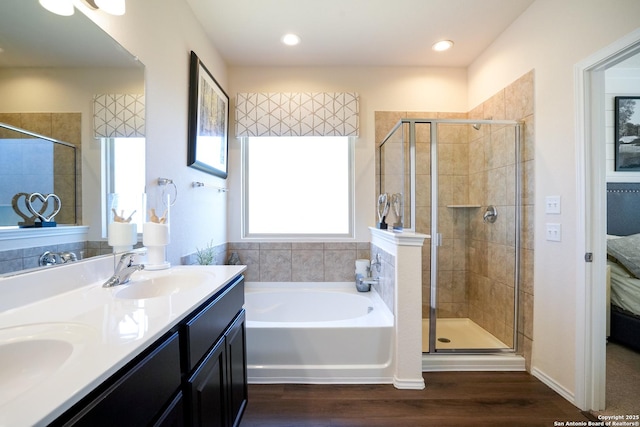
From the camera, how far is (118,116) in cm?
130

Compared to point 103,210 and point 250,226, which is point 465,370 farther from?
point 103,210

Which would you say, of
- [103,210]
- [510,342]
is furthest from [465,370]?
[103,210]

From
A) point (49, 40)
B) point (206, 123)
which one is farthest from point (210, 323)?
point (206, 123)

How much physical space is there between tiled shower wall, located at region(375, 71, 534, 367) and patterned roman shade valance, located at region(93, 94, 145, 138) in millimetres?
1959

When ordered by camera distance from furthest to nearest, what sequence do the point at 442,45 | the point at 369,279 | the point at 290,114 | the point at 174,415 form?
1. the point at 290,114
2. the point at 369,279
3. the point at 442,45
4. the point at 174,415

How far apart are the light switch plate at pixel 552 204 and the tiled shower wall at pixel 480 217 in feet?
0.52

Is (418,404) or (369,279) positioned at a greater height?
(369,279)

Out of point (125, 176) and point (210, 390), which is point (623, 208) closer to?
point (210, 390)

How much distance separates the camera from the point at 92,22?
1155 millimetres

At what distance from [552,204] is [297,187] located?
2.15m

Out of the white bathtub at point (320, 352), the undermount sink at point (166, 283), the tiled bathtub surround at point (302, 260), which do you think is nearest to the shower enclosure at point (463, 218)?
the white bathtub at point (320, 352)

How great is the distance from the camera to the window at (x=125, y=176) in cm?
126

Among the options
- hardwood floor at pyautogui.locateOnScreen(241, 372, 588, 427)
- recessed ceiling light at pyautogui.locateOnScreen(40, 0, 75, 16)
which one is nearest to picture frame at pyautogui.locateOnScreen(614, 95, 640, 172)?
hardwood floor at pyautogui.locateOnScreen(241, 372, 588, 427)

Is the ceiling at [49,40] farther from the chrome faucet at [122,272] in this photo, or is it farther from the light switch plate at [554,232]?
the light switch plate at [554,232]
